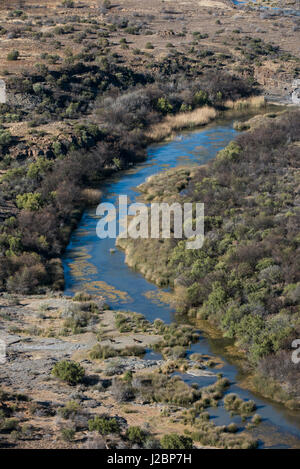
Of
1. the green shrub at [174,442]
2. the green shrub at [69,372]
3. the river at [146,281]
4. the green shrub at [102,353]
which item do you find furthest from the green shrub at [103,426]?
the green shrub at [102,353]

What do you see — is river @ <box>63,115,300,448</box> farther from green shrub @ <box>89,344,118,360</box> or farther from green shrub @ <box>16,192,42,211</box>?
green shrub @ <box>16,192,42,211</box>

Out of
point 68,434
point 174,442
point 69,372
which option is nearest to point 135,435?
point 174,442

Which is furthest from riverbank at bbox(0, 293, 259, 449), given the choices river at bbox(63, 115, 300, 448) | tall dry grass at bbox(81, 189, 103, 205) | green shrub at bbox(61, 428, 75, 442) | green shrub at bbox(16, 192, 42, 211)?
tall dry grass at bbox(81, 189, 103, 205)

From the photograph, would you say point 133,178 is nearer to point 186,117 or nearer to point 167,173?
point 167,173

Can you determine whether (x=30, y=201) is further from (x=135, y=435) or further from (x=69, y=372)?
(x=135, y=435)

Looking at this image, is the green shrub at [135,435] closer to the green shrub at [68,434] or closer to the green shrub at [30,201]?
the green shrub at [68,434]
